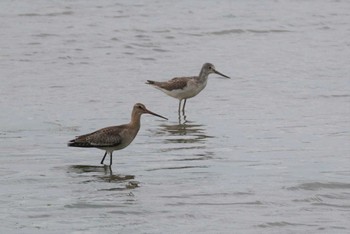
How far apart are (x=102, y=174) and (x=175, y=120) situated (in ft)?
12.5

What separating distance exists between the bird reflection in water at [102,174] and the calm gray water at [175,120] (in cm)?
3

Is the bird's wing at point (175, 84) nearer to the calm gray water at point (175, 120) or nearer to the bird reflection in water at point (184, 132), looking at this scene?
the calm gray water at point (175, 120)

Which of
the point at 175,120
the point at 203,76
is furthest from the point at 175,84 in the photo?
the point at 175,120

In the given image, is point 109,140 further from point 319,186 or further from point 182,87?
point 182,87

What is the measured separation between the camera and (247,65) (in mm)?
19812

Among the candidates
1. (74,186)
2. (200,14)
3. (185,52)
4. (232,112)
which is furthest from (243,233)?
(200,14)

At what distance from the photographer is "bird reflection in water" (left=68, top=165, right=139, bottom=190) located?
36.3 ft

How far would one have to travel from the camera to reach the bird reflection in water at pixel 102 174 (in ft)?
36.3

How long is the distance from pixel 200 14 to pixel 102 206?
56.7 feet

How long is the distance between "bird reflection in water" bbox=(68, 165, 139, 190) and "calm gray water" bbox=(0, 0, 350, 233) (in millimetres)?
26

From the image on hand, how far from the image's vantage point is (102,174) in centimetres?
1142

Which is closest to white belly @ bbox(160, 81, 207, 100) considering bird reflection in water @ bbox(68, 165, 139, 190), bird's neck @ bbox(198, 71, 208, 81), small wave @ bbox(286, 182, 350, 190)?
bird's neck @ bbox(198, 71, 208, 81)

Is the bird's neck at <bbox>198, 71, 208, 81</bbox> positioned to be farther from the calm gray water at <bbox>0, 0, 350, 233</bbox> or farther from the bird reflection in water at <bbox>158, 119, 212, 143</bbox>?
the bird reflection in water at <bbox>158, 119, 212, 143</bbox>

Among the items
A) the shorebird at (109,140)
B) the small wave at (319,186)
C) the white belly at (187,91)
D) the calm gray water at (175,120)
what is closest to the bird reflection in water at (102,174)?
the calm gray water at (175,120)
